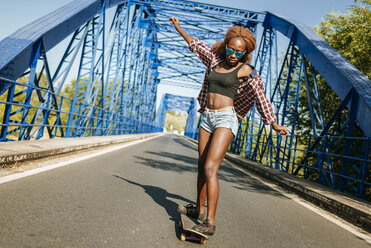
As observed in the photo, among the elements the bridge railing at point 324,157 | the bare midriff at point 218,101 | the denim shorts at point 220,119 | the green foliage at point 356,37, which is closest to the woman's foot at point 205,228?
the denim shorts at point 220,119

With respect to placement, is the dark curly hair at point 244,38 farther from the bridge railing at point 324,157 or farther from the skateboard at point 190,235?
the bridge railing at point 324,157

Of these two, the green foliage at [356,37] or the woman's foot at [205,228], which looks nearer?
the woman's foot at [205,228]

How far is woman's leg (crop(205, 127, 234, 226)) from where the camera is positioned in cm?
272

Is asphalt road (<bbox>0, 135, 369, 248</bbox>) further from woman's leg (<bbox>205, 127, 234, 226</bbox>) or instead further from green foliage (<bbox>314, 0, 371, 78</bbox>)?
green foliage (<bbox>314, 0, 371, 78</bbox>)

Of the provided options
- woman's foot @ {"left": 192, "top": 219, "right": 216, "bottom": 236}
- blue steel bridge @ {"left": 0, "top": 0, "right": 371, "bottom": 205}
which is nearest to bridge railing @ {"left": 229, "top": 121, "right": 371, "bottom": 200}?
blue steel bridge @ {"left": 0, "top": 0, "right": 371, "bottom": 205}

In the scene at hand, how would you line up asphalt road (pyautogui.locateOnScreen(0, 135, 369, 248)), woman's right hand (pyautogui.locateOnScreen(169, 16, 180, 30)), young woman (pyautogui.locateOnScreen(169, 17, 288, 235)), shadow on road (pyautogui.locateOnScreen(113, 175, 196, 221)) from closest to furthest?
asphalt road (pyautogui.locateOnScreen(0, 135, 369, 248)) < young woman (pyautogui.locateOnScreen(169, 17, 288, 235)) < shadow on road (pyautogui.locateOnScreen(113, 175, 196, 221)) < woman's right hand (pyautogui.locateOnScreen(169, 16, 180, 30))

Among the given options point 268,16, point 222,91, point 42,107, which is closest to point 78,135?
point 42,107

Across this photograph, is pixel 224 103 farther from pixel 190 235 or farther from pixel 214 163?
pixel 190 235

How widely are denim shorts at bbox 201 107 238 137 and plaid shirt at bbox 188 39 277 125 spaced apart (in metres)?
0.26

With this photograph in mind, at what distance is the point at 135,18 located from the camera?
22.4m

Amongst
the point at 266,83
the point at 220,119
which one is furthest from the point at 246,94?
the point at 266,83

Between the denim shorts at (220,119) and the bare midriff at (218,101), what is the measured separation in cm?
5

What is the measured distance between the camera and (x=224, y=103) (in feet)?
9.78

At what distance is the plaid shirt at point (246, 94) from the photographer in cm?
305
